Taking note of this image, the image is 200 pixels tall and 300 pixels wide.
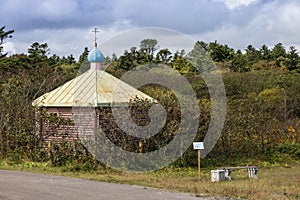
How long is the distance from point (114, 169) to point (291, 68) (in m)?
30.4

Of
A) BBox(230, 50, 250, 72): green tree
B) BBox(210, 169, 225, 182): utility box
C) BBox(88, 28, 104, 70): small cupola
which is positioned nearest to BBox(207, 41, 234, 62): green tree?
BBox(230, 50, 250, 72): green tree

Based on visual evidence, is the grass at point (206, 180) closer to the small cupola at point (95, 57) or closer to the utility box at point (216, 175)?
the utility box at point (216, 175)

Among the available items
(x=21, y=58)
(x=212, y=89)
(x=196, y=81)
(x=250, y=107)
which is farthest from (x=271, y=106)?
(x=21, y=58)

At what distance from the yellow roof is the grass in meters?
2.90

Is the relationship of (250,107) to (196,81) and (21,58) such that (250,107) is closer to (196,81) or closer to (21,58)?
(196,81)

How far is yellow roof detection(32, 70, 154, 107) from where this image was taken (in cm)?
1952

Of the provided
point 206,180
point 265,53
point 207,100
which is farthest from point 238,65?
point 206,180

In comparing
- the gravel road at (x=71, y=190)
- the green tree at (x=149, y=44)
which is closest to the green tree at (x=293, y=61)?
the green tree at (x=149, y=44)

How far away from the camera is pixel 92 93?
19.9 meters

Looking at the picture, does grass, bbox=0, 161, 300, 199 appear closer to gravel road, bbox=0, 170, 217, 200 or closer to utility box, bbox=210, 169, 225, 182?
utility box, bbox=210, 169, 225, 182

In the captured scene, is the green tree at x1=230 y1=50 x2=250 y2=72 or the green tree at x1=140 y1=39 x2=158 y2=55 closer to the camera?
the green tree at x1=140 y1=39 x2=158 y2=55

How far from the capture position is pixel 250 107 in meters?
22.3

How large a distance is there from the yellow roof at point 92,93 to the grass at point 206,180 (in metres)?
2.90

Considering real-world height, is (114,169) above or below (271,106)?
below
